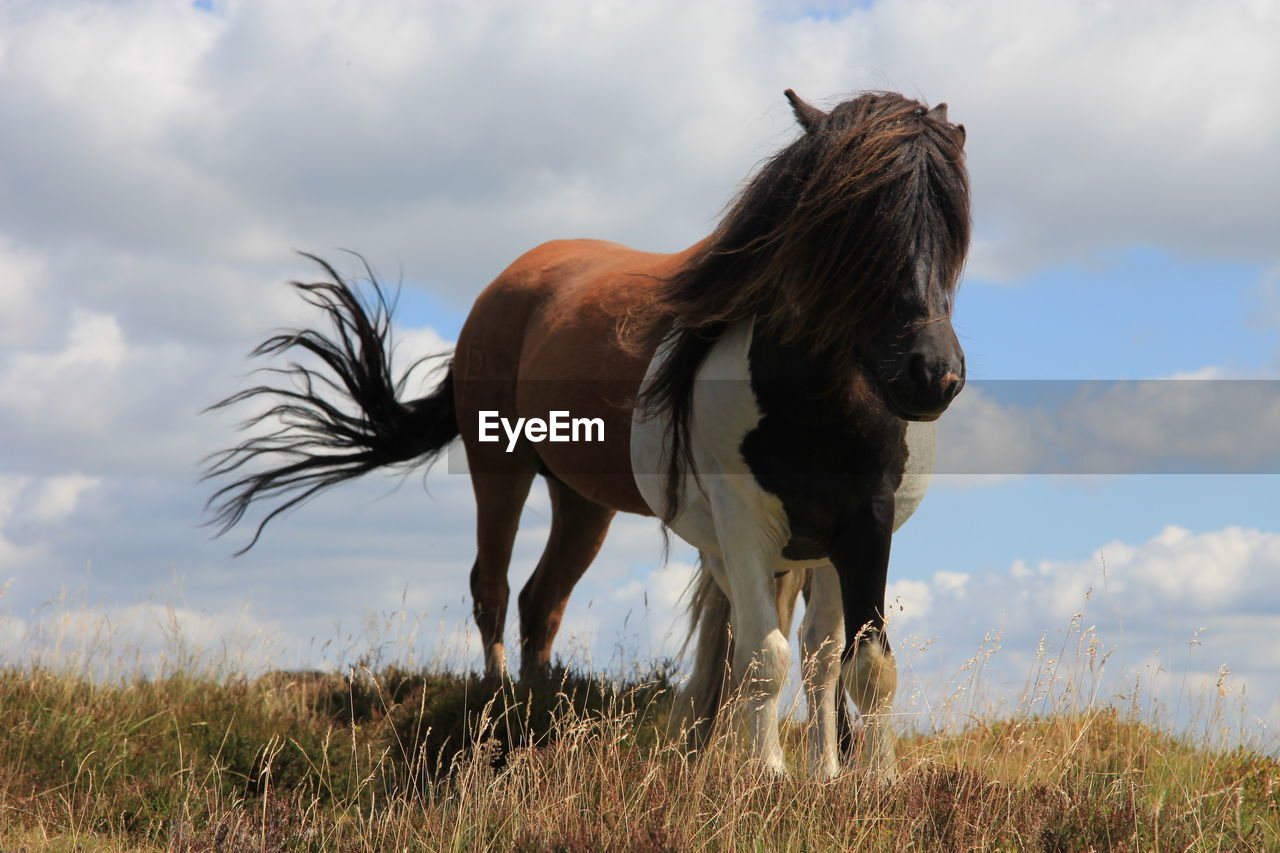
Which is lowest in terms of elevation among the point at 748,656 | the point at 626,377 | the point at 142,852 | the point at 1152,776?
the point at 142,852

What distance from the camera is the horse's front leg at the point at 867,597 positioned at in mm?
4520

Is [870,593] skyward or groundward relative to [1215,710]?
skyward

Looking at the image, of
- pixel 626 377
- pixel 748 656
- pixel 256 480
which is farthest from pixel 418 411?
pixel 748 656

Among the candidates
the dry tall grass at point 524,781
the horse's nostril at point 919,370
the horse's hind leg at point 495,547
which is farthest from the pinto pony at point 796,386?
the horse's hind leg at point 495,547

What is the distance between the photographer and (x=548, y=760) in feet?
16.7

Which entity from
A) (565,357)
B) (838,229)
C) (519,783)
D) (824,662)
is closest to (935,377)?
(838,229)

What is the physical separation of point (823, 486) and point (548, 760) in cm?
169

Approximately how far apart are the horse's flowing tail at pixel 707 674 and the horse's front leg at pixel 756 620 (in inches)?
20.0

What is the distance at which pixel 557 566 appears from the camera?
24.2 ft

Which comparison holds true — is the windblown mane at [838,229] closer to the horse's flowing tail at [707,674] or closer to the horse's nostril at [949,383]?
the horse's nostril at [949,383]

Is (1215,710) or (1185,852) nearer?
(1185,852)

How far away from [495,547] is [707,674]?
2.22m

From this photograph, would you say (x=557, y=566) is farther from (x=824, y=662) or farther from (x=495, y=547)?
(x=824, y=662)

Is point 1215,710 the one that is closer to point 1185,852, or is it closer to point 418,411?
point 1185,852
